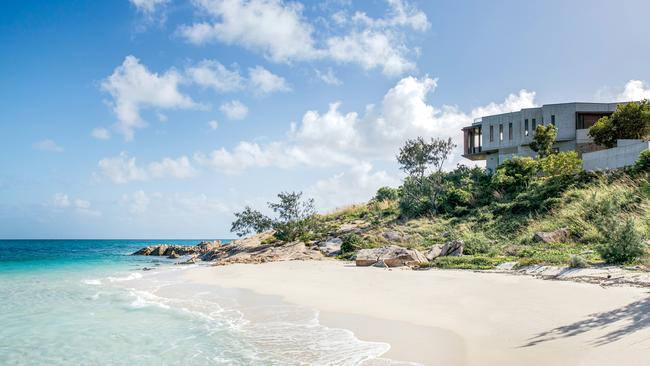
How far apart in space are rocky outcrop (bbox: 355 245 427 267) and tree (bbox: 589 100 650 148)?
24689 millimetres

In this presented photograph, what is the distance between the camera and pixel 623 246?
1237 cm

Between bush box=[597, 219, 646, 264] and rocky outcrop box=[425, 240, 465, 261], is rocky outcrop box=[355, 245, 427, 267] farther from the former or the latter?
bush box=[597, 219, 646, 264]

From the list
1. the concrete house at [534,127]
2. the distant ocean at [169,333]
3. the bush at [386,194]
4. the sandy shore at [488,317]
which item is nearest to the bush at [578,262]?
the sandy shore at [488,317]

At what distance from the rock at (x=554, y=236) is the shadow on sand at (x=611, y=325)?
38.8 ft

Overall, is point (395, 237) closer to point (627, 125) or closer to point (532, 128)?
point (627, 125)

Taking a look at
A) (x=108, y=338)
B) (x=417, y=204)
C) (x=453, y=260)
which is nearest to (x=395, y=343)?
(x=108, y=338)

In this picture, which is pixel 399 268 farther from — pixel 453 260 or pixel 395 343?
pixel 395 343

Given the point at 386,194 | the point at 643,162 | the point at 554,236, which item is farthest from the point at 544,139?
the point at 554,236

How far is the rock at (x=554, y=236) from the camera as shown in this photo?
18.6 metres

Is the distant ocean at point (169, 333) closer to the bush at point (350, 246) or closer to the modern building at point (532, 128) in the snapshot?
the bush at point (350, 246)

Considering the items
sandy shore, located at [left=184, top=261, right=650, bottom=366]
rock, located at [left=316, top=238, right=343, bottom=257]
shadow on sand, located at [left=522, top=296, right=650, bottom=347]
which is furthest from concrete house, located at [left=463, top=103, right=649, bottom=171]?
shadow on sand, located at [left=522, top=296, right=650, bottom=347]

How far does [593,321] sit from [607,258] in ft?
22.1

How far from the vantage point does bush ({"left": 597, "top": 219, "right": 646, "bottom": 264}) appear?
12.2 meters

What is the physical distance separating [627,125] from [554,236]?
20423mm
